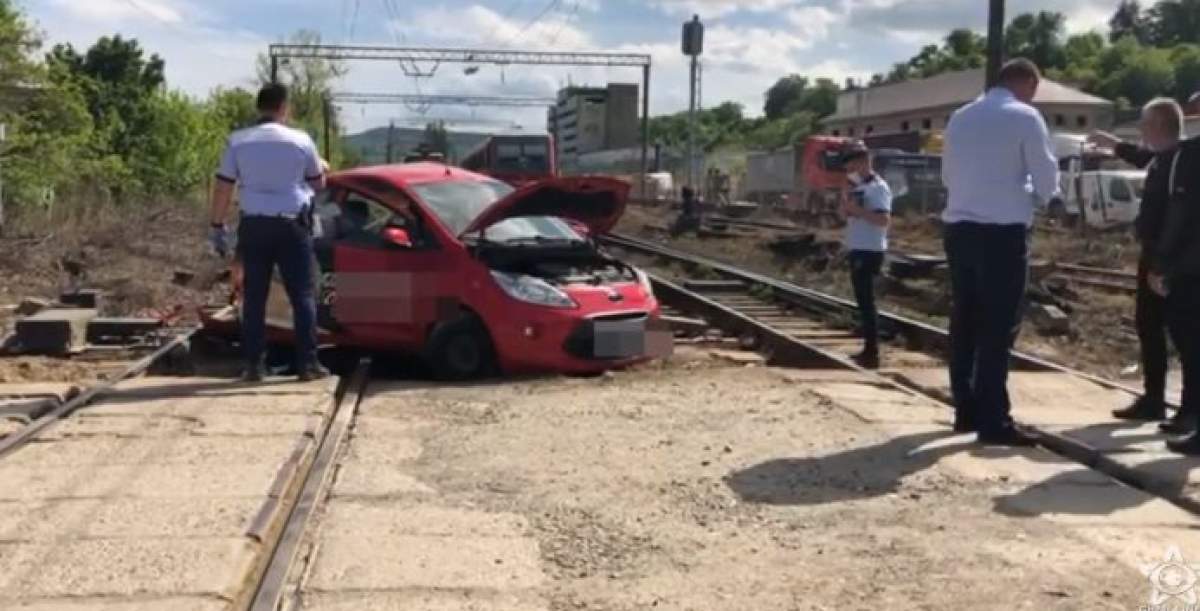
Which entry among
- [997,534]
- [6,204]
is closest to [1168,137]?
[997,534]

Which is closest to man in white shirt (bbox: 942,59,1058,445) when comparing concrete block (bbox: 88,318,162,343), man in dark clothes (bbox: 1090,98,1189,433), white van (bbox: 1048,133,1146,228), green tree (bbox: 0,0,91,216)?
man in dark clothes (bbox: 1090,98,1189,433)

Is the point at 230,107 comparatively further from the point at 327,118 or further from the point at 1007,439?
the point at 1007,439

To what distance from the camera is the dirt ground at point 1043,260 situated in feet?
43.4

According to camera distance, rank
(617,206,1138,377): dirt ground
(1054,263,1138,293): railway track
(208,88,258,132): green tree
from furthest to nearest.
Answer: (208,88,258,132): green tree
(1054,263,1138,293): railway track
(617,206,1138,377): dirt ground

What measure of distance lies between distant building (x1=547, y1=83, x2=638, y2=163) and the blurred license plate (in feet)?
315

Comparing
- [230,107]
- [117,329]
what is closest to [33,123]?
[117,329]

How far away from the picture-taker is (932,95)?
335 ft

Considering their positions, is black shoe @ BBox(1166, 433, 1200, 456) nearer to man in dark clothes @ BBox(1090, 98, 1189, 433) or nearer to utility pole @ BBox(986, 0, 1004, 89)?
man in dark clothes @ BBox(1090, 98, 1189, 433)

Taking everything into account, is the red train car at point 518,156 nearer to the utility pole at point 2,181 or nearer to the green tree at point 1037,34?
the utility pole at point 2,181

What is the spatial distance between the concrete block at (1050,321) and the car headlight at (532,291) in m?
6.17

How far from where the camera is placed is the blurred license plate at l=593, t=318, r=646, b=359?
33.2 feet

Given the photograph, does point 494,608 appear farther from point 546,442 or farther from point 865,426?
point 865,426

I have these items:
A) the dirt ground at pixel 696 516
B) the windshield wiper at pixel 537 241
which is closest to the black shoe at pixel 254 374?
the dirt ground at pixel 696 516

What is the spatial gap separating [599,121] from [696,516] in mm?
109122
